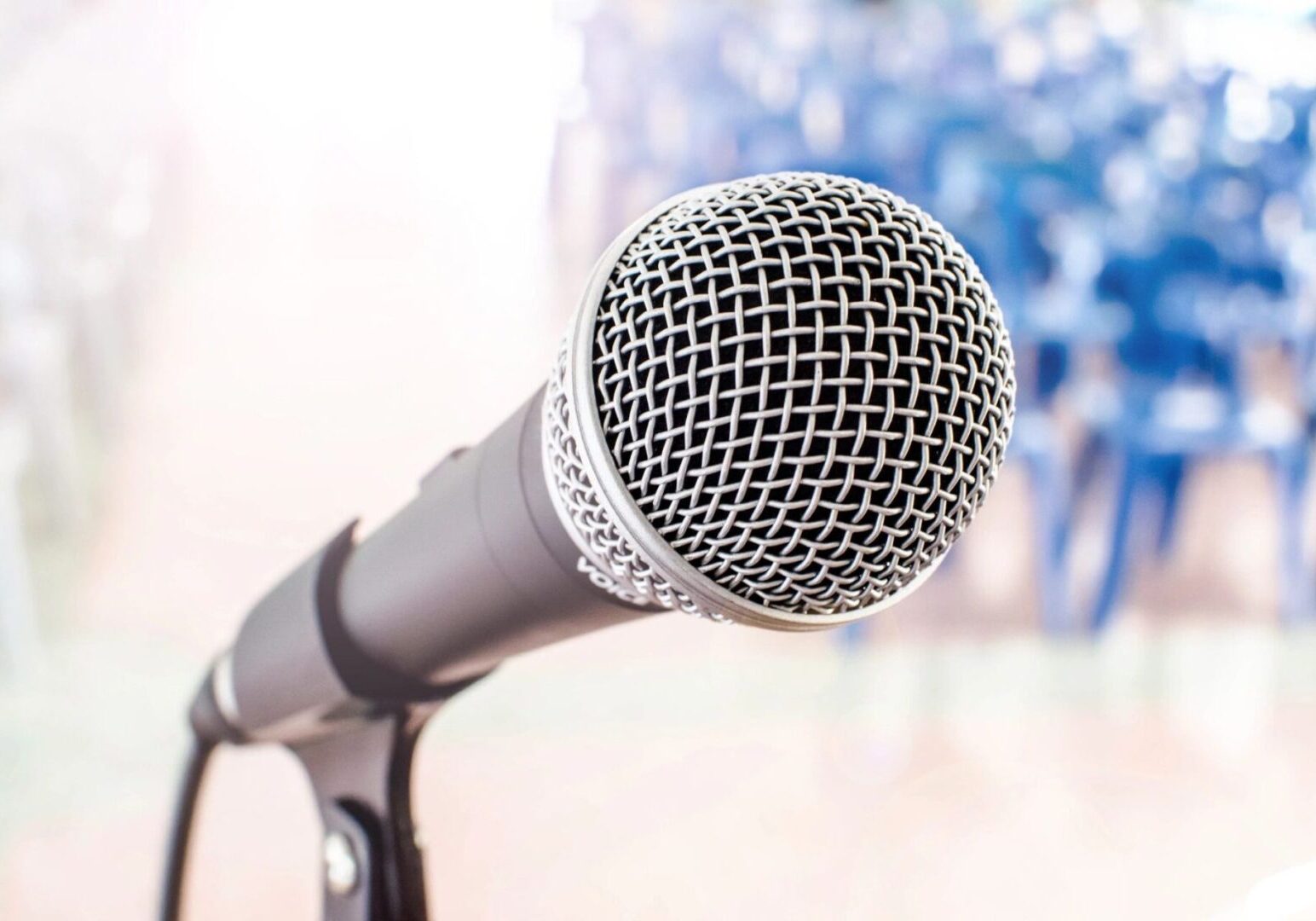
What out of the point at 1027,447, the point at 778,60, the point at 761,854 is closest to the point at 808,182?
the point at 761,854

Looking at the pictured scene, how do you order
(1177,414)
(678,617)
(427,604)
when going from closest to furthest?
(427,604)
(678,617)
(1177,414)

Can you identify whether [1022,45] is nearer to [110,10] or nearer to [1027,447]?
[1027,447]

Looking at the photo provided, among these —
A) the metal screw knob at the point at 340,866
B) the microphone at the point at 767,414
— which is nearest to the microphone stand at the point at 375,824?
the metal screw knob at the point at 340,866

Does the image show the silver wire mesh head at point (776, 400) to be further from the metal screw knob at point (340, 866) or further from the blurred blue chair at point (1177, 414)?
the blurred blue chair at point (1177, 414)

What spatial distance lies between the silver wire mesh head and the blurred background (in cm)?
22

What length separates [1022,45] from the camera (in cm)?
631

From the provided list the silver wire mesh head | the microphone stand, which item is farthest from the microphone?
the microphone stand

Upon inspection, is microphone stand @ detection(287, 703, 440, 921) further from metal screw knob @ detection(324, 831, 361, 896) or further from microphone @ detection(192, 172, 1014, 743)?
microphone @ detection(192, 172, 1014, 743)

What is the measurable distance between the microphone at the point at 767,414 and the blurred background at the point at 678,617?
21cm

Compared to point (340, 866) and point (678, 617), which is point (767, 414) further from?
point (678, 617)

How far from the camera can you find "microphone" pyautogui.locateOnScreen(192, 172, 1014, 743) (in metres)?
0.40

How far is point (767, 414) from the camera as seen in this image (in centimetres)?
39

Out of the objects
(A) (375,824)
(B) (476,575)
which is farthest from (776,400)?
(A) (375,824)

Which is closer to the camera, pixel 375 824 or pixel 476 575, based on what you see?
pixel 476 575
